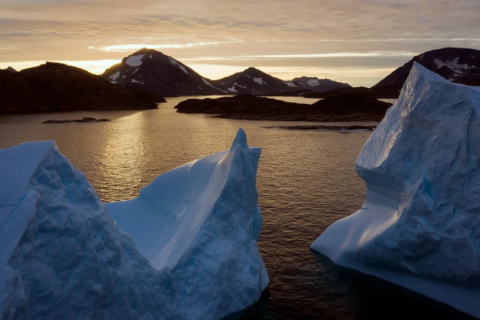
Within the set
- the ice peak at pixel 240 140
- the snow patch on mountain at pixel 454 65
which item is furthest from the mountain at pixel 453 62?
the ice peak at pixel 240 140

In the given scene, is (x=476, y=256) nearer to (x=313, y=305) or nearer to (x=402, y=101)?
(x=313, y=305)

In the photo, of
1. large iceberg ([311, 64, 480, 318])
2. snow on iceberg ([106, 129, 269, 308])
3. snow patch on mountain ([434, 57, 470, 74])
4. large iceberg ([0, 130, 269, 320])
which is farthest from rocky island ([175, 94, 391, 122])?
snow patch on mountain ([434, 57, 470, 74])

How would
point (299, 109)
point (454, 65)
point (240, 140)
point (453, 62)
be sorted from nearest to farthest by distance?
point (240, 140) → point (299, 109) → point (454, 65) → point (453, 62)

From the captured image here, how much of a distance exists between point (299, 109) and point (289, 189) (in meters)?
61.2

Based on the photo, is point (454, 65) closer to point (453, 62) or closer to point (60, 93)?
point (453, 62)

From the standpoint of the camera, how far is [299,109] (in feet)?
271

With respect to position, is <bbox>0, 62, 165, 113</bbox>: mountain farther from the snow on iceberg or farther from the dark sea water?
the snow on iceberg

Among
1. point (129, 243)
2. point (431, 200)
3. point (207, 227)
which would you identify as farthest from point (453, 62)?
point (129, 243)

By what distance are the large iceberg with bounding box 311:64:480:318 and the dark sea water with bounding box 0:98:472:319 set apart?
0.67 m

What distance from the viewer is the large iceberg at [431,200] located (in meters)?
10.8

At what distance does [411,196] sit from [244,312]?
5.52m

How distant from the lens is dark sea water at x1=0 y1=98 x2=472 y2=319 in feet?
36.7

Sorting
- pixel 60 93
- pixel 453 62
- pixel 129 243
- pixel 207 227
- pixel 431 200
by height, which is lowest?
pixel 207 227

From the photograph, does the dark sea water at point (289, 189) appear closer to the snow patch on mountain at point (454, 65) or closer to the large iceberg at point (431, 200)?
the large iceberg at point (431, 200)
